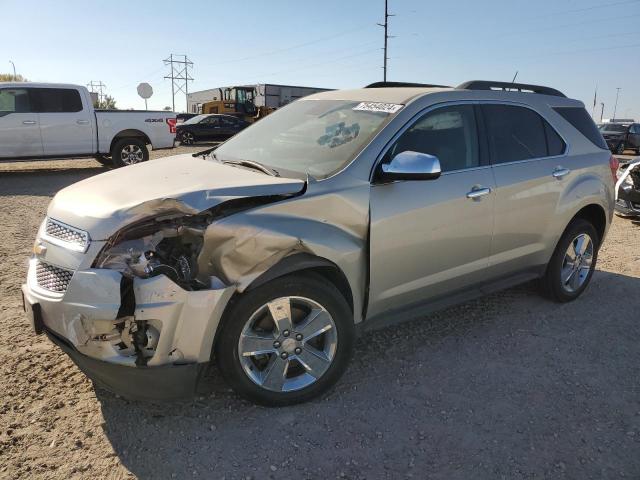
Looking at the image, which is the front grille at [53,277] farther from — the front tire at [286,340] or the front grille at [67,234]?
the front tire at [286,340]

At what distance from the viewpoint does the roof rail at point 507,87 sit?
3.92 meters

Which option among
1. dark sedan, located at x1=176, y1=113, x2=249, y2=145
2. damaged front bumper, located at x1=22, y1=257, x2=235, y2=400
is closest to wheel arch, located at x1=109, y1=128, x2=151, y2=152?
damaged front bumper, located at x1=22, y1=257, x2=235, y2=400

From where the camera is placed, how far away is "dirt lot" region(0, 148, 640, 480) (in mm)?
2506

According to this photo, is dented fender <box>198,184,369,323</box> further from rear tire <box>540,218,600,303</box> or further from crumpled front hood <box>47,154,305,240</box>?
rear tire <box>540,218,600,303</box>

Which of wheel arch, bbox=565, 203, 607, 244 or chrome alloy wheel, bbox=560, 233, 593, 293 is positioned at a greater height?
wheel arch, bbox=565, 203, 607, 244

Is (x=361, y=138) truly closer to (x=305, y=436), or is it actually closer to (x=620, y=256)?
(x=305, y=436)

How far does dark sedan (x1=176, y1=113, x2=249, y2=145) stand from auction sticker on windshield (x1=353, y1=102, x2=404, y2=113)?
2254cm

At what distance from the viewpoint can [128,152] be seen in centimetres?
1289

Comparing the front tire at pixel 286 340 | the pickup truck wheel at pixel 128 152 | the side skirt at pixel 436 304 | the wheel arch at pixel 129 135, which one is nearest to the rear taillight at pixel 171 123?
the wheel arch at pixel 129 135

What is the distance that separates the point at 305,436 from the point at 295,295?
75cm

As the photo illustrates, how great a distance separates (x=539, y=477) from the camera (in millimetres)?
2469

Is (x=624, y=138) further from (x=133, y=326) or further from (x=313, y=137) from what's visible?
(x=133, y=326)

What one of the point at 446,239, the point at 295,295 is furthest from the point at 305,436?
the point at 446,239

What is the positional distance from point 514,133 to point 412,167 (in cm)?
148
